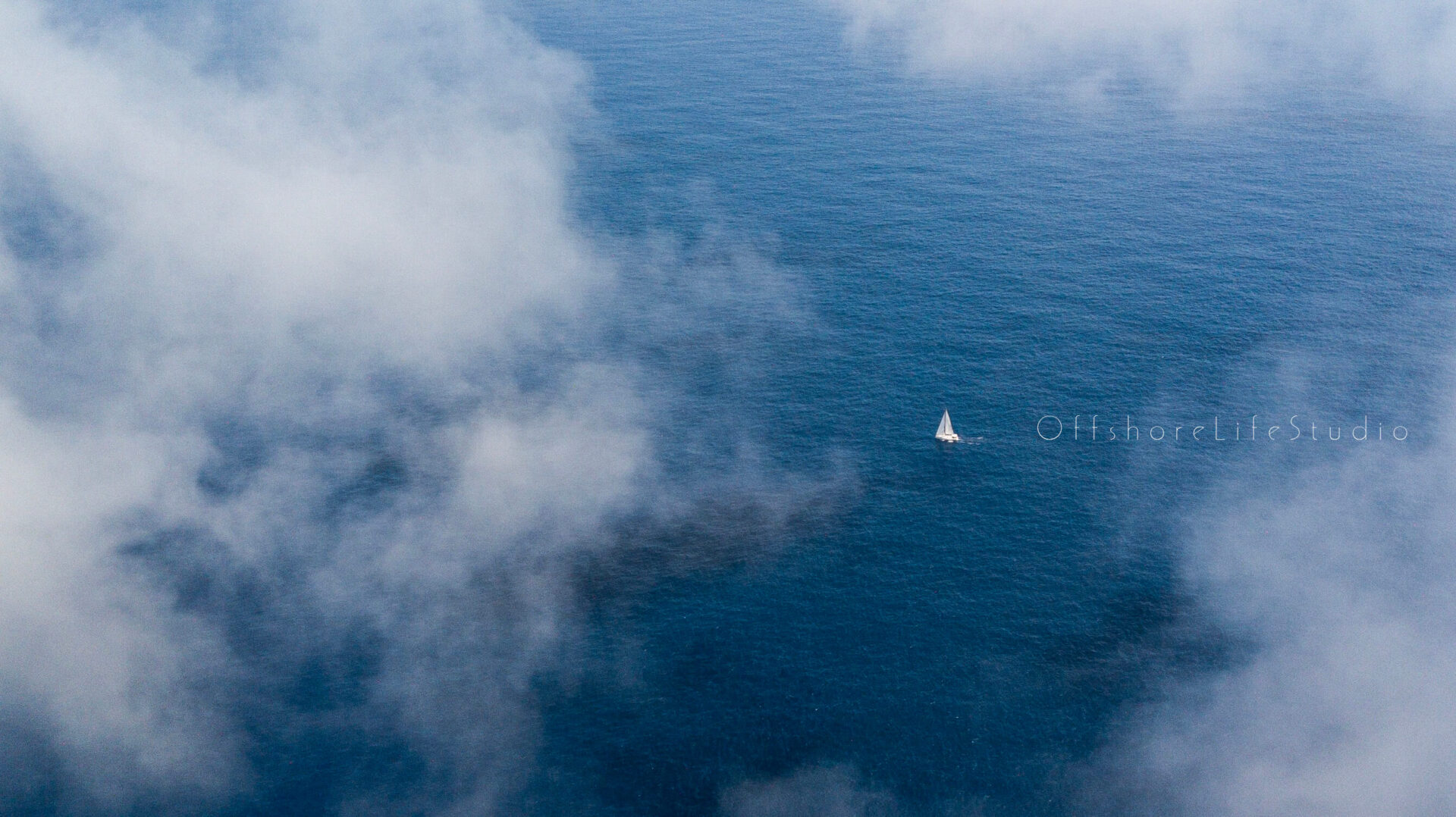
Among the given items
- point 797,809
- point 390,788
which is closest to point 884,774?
point 797,809

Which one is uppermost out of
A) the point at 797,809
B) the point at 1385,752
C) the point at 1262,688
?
the point at 1262,688

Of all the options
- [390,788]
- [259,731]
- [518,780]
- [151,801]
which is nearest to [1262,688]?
[518,780]

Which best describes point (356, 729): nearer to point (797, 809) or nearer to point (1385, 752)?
point (797, 809)

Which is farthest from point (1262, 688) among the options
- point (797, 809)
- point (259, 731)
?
point (259, 731)

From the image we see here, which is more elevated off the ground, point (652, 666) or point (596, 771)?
point (652, 666)

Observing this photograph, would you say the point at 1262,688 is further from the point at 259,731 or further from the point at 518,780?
the point at 259,731

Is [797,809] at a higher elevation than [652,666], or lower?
lower

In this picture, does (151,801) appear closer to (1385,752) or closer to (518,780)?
(518,780)

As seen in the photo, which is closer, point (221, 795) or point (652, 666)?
point (221, 795)

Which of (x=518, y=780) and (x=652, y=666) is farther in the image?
(x=652, y=666)
